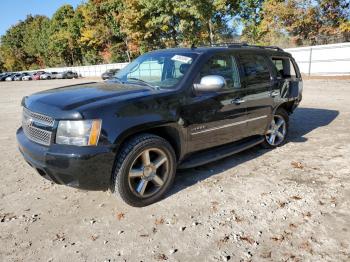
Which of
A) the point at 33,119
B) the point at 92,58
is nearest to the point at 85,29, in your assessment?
the point at 92,58

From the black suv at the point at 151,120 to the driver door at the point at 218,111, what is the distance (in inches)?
0.5

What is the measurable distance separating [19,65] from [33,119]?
98120 millimetres

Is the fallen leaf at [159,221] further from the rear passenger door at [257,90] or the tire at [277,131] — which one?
the tire at [277,131]

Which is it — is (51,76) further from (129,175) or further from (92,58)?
(129,175)

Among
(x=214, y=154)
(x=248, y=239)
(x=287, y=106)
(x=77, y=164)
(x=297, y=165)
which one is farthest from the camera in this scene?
(x=287, y=106)

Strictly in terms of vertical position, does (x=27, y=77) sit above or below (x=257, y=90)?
below

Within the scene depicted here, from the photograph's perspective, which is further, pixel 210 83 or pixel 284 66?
pixel 284 66

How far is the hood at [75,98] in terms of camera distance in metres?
3.57

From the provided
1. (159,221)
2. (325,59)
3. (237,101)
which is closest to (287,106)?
(237,101)

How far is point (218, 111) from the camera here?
4.71 meters

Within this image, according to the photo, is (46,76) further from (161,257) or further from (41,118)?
(161,257)

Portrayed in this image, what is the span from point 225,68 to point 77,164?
262 cm

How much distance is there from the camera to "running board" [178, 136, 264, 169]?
4.54m

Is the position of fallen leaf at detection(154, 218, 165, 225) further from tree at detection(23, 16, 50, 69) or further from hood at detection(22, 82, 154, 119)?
tree at detection(23, 16, 50, 69)
